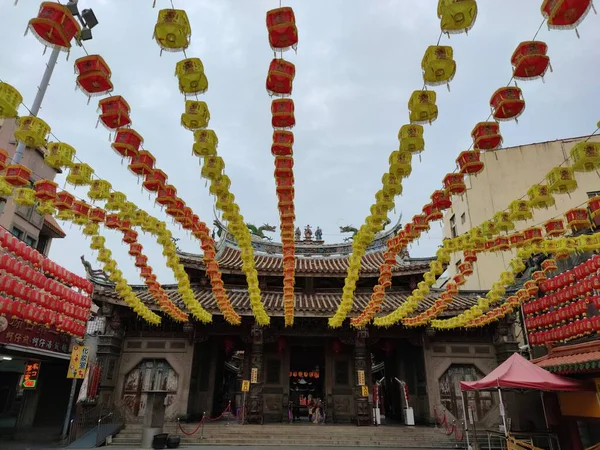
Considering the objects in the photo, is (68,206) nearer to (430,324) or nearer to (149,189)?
(149,189)

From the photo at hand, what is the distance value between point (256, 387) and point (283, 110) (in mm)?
12991

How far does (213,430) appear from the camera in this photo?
14219 millimetres

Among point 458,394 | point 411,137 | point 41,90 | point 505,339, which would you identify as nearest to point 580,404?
point 505,339

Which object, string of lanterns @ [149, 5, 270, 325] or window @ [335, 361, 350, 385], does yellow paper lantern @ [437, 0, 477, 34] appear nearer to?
string of lanterns @ [149, 5, 270, 325]

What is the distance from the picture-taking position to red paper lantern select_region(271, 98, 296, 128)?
247 inches

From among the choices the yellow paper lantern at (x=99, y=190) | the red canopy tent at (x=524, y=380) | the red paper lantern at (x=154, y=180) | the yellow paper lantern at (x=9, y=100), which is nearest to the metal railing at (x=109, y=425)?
the yellow paper lantern at (x=99, y=190)

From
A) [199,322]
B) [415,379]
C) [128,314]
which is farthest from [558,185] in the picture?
[128,314]

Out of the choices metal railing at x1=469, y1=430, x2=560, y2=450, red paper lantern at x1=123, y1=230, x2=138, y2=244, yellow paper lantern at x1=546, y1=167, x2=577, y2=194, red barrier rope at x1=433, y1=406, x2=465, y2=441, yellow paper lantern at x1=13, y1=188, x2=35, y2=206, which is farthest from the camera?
red barrier rope at x1=433, y1=406, x2=465, y2=441

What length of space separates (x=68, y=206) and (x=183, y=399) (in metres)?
10.1

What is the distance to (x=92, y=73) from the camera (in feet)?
18.7

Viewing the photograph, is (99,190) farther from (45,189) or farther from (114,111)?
(114,111)

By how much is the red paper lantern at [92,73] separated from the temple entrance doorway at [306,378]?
52.8 feet

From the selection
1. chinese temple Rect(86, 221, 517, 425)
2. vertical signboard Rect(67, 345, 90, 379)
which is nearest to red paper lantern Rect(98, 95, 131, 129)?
chinese temple Rect(86, 221, 517, 425)

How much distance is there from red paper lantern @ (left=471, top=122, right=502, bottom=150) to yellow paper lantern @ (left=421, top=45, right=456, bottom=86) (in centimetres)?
173
